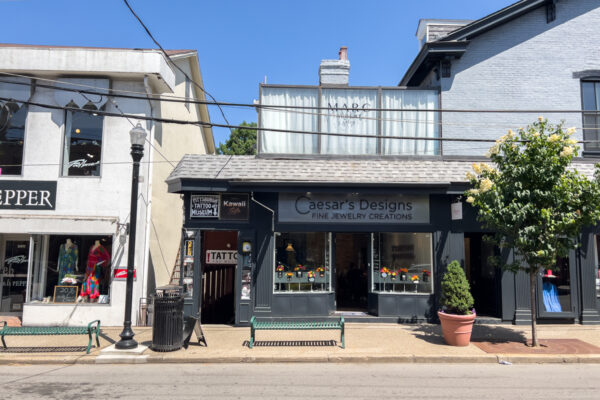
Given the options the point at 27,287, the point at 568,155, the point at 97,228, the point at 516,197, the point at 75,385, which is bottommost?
the point at 75,385

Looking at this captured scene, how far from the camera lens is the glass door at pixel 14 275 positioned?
11.2 metres

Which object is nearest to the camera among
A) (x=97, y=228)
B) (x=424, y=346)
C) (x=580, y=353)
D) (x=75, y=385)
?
(x=75, y=385)

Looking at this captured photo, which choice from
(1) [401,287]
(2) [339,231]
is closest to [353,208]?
(2) [339,231]

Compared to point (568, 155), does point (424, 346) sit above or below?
below

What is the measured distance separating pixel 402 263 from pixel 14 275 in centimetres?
1090

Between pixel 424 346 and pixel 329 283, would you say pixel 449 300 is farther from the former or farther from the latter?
pixel 329 283

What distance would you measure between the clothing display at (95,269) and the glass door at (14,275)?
1873 mm

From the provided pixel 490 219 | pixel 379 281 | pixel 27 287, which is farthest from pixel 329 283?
pixel 27 287

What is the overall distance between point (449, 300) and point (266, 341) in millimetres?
4053

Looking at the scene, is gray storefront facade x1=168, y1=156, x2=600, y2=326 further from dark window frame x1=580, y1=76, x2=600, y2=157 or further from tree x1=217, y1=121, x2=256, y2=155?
tree x1=217, y1=121, x2=256, y2=155

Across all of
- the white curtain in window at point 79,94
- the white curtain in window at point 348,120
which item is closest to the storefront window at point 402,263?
the white curtain in window at point 348,120

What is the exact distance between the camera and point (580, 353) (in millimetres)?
7934

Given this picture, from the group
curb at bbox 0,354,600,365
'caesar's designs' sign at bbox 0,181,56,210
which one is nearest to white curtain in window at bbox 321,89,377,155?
curb at bbox 0,354,600,365

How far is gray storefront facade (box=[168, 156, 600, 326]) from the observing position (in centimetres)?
1055
